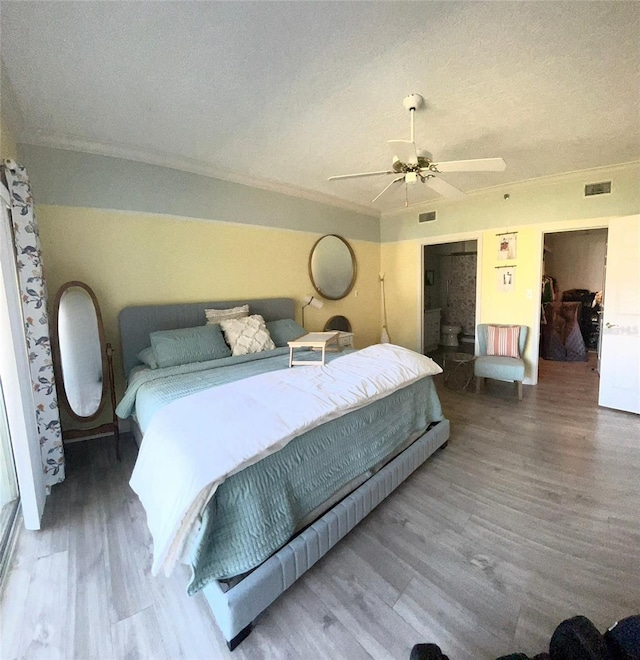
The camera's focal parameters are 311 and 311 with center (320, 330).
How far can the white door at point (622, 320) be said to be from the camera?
313 centimetres

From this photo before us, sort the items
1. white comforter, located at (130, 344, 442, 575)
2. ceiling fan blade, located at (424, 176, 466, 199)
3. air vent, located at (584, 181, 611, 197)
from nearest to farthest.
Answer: white comforter, located at (130, 344, 442, 575) → ceiling fan blade, located at (424, 176, 466, 199) → air vent, located at (584, 181, 611, 197)

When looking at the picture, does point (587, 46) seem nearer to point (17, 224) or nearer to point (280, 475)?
point (280, 475)

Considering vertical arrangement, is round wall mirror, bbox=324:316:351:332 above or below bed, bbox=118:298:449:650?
above

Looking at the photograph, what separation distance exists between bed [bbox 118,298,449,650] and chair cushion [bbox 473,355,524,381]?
1.74 m

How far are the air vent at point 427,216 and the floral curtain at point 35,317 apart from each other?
457 cm

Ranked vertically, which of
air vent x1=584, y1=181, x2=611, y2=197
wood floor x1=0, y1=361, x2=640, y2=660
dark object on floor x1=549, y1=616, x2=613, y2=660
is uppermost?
air vent x1=584, y1=181, x2=611, y2=197

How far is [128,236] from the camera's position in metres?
2.92

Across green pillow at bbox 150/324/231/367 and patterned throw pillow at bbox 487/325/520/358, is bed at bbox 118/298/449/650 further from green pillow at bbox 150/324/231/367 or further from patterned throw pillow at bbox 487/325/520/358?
patterned throw pillow at bbox 487/325/520/358

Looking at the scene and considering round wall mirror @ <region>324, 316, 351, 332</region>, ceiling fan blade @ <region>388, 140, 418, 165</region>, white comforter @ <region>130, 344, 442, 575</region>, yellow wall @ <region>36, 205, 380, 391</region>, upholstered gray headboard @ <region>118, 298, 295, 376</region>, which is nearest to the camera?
white comforter @ <region>130, 344, 442, 575</region>

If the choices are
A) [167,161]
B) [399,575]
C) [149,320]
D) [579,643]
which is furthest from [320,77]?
[399,575]

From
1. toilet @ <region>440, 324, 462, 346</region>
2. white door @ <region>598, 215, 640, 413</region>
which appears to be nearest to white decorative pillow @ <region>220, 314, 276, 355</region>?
white door @ <region>598, 215, 640, 413</region>

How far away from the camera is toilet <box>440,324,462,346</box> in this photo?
19.7 ft

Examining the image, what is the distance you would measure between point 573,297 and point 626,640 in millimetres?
6443

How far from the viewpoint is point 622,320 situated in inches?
127
